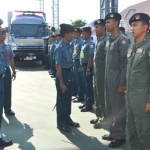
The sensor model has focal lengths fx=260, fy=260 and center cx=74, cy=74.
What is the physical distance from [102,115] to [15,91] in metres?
3.95

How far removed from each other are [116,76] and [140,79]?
0.79 meters

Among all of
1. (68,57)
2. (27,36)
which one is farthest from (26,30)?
(68,57)

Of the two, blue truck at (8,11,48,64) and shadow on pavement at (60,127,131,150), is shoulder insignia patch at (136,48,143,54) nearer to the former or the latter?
shadow on pavement at (60,127,131,150)

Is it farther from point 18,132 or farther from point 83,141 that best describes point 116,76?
point 18,132

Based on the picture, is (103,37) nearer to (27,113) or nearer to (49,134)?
(49,134)

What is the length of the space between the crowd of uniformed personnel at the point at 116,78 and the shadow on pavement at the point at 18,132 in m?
0.58

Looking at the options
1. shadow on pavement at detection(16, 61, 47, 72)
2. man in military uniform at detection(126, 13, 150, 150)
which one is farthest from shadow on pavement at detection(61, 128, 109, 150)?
shadow on pavement at detection(16, 61, 47, 72)

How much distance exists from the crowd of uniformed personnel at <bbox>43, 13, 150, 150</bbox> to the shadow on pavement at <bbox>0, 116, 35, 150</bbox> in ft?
1.92

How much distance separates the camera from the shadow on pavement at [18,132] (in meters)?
3.79

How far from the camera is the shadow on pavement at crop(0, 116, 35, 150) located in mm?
3791

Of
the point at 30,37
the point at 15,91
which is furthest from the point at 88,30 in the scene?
the point at 30,37

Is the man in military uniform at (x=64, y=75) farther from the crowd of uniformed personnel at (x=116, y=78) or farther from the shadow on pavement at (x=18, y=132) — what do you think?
the shadow on pavement at (x=18, y=132)

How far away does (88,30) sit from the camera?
554 centimetres

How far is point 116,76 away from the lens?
354 centimetres
